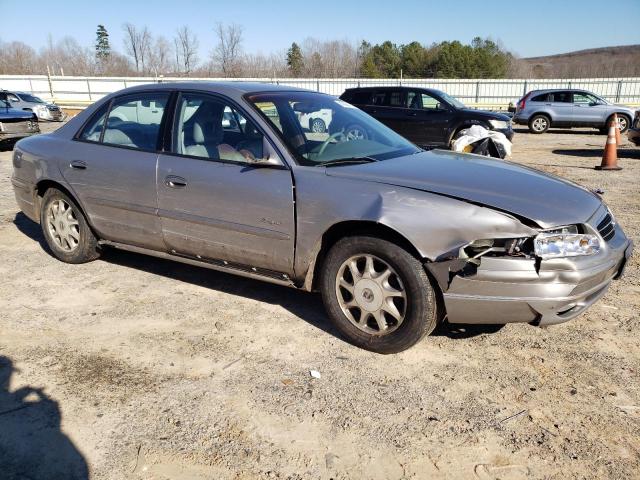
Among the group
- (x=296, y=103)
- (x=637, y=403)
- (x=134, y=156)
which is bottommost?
(x=637, y=403)

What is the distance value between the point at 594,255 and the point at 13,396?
3258 mm

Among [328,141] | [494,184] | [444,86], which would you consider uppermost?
[444,86]

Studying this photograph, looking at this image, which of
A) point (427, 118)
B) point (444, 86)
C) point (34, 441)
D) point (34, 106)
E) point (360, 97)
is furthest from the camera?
A: point (444, 86)

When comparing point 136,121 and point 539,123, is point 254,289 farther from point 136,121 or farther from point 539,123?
point 539,123

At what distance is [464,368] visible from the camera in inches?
123

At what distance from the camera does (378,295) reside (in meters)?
3.18

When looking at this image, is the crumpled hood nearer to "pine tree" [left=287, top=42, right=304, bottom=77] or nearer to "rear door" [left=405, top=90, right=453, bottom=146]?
"rear door" [left=405, top=90, right=453, bottom=146]

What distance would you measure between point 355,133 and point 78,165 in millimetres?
2332

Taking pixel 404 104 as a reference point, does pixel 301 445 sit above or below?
below

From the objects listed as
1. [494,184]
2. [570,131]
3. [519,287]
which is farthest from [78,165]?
[570,131]

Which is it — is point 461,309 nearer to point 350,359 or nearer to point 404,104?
point 350,359

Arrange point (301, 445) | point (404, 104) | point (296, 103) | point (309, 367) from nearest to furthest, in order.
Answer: point (301, 445), point (309, 367), point (296, 103), point (404, 104)

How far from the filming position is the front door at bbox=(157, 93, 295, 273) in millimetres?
3486

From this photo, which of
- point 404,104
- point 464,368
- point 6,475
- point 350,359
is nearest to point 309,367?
point 350,359
